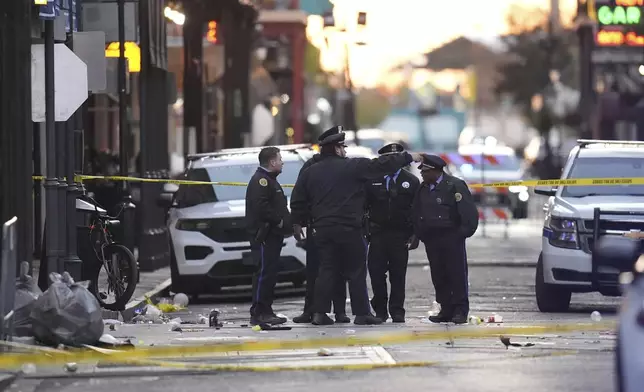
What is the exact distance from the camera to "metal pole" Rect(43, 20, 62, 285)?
15.8m

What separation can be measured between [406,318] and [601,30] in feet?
112

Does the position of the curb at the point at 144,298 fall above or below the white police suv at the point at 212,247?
below

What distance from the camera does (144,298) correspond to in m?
19.3

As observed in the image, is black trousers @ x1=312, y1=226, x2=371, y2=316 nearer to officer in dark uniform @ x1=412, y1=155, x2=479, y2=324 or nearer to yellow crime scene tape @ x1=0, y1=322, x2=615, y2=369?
officer in dark uniform @ x1=412, y1=155, x2=479, y2=324

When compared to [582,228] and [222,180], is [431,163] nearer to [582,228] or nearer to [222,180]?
[582,228]

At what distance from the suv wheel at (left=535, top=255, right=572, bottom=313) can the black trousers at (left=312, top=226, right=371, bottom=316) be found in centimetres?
227

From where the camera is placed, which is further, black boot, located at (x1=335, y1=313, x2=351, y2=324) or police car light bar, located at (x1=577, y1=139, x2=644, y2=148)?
police car light bar, located at (x1=577, y1=139, x2=644, y2=148)

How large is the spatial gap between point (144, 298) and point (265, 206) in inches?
124

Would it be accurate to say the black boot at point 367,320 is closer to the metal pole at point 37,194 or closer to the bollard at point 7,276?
the bollard at point 7,276

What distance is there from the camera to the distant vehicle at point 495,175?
3606 cm

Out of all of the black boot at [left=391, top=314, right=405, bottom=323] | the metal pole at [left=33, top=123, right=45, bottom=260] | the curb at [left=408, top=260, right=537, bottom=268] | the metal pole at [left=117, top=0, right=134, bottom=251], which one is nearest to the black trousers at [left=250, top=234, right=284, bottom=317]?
the black boot at [left=391, top=314, right=405, bottom=323]

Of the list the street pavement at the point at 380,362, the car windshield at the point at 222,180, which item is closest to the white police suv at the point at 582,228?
the street pavement at the point at 380,362

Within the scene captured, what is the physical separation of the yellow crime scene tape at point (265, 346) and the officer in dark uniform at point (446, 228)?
4.02ft

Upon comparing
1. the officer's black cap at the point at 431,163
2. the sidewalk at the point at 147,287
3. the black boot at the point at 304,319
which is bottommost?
the sidewalk at the point at 147,287
